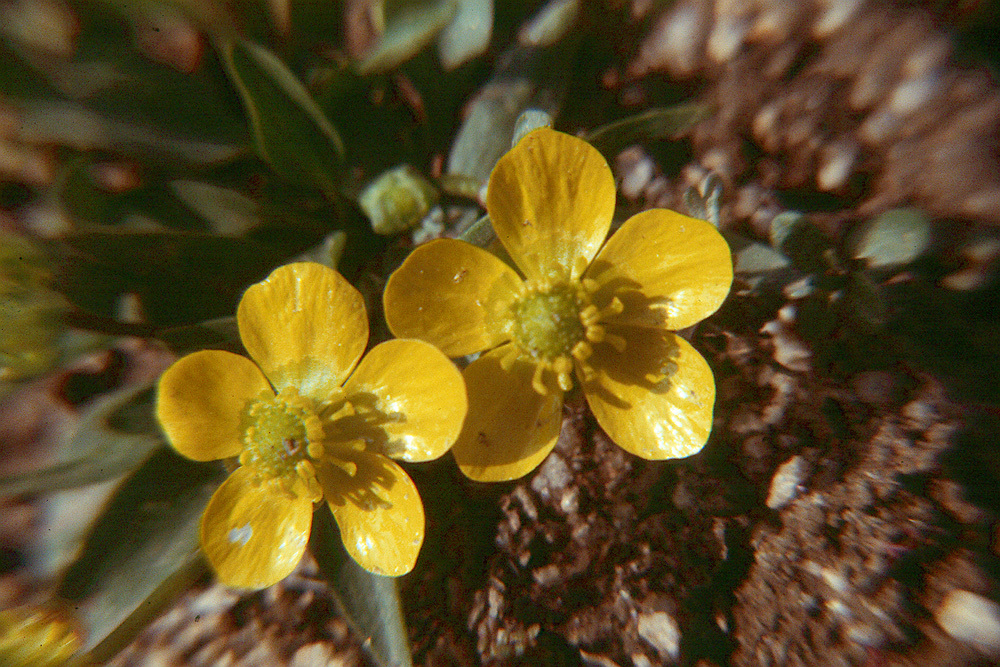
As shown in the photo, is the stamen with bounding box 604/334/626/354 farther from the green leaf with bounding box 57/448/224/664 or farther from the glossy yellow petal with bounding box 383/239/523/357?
the green leaf with bounding box 57/448/224/664

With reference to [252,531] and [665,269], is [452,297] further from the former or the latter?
[252,531]

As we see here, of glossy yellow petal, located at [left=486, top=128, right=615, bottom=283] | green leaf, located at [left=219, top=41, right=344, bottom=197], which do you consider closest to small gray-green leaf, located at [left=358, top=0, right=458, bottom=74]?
green leaf, located at [left=219, top=41, right=344, bottom=197]

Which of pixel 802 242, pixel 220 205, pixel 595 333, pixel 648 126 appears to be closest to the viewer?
pixel 595 333

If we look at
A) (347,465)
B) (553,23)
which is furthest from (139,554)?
(553,23)

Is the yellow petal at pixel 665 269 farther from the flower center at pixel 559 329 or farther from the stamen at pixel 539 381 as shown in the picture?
the stamen at pixel 539 381

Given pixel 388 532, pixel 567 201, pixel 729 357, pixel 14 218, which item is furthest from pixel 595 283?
pixel 14 218
